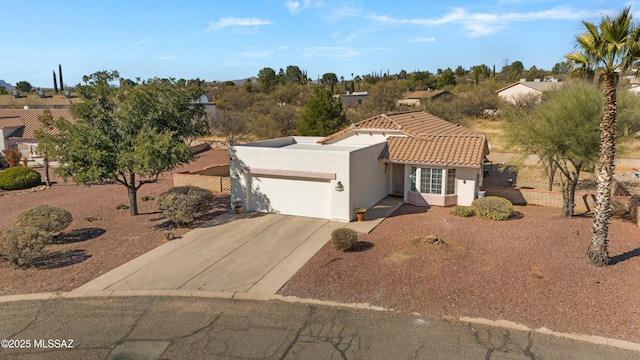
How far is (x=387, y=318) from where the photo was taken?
10195 millimetres

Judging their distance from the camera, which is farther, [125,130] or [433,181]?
[433,181]

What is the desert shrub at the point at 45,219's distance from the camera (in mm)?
15664

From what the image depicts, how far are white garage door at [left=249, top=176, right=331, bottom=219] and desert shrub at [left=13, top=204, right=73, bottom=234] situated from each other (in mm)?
7765

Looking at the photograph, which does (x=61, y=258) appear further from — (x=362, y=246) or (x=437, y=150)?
(x=437, y=150)

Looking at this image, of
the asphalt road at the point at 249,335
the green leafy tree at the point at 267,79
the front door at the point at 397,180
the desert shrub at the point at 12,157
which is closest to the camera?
the asphalt road at the point at 249,335

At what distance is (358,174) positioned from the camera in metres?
18.8

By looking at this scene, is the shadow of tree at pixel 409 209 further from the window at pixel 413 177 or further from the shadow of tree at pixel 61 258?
the shadow of tree at pixel 61 258

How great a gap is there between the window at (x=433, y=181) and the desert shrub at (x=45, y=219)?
15.6m

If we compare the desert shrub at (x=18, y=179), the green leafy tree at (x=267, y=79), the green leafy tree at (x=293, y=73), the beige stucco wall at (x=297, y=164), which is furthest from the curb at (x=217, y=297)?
the green leafy tree at (x=293, y=73)

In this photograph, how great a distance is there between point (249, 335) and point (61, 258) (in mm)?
8850

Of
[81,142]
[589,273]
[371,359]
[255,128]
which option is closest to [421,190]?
[589,273]

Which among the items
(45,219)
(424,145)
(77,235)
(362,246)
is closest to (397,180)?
(424,145)

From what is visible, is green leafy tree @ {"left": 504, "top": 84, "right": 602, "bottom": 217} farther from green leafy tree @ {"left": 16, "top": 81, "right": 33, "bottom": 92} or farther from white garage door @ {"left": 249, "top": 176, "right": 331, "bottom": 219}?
green leafy tree @ {"left": 16, "top": 81, "right": 33, "bottom": 92}

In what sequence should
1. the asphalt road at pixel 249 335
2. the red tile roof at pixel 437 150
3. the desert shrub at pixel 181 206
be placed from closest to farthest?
the asphalt road at pixel 249 335, the desert shrub at pixel 181 206, the red tile roof at pixel 437 150
